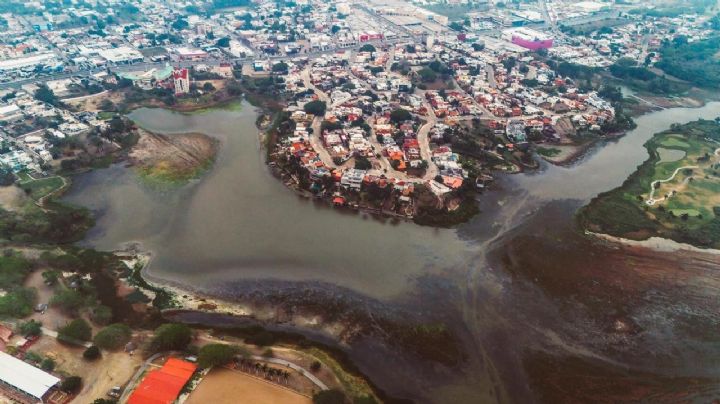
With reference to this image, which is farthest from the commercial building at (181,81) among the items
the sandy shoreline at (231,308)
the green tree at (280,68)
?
the sandy shoreline at (231,308)

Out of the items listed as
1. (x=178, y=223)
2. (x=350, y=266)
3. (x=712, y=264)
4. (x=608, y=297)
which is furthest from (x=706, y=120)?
(x=178, y=223)

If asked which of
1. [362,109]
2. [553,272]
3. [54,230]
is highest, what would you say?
[362,109]

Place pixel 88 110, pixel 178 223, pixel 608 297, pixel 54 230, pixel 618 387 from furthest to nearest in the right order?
1. pixel 88 110
2. pixel 178 223
3. pixel 54 230
4. pixel 608 297
5. pixel 618 387

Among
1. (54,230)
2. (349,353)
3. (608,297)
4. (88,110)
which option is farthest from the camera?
(88,110)

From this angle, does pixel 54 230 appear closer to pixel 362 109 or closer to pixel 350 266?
pixel 350 266

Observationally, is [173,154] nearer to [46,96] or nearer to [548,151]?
[46,96]

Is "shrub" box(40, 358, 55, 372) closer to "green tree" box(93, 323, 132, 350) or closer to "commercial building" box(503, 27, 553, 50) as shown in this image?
"green tree" box(93, 323, 132, 350)

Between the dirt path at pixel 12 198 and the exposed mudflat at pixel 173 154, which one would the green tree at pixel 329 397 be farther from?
the dirt path at pixel 12 198
